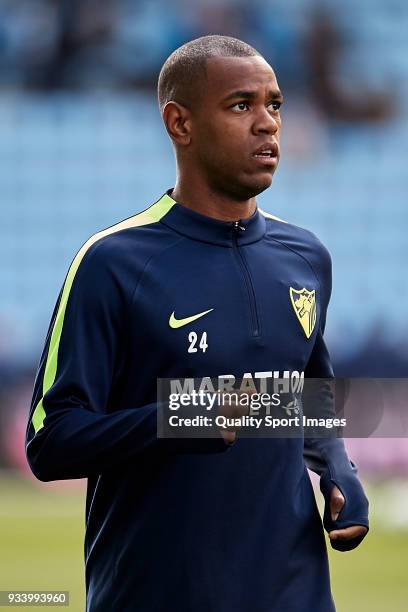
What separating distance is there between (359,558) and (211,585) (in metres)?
5.58

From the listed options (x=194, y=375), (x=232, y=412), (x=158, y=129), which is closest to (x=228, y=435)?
(x=232, y=412)

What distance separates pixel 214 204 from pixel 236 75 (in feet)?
0.84

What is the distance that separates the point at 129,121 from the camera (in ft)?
45.4

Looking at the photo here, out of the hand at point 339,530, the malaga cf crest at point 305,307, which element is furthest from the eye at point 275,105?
the hand at point 339,530

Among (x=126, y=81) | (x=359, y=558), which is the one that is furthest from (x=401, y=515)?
(x=126, y=81)

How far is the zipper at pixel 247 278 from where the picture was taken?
2.35 metres

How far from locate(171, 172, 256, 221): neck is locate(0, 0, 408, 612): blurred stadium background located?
10407 mm

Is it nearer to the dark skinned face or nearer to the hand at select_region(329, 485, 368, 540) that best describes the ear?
the dark skinned face

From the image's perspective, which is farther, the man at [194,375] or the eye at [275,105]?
the eye at [275,105]

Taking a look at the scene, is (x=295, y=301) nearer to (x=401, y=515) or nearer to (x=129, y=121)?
(x=401, y=515)

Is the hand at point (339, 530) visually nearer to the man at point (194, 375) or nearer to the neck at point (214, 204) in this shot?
the man at point (194, 375)

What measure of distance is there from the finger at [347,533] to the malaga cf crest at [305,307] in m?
0.38

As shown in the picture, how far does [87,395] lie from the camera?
2250 mm

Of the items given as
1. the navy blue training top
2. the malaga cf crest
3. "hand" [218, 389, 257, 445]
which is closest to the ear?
the navy blue training top
